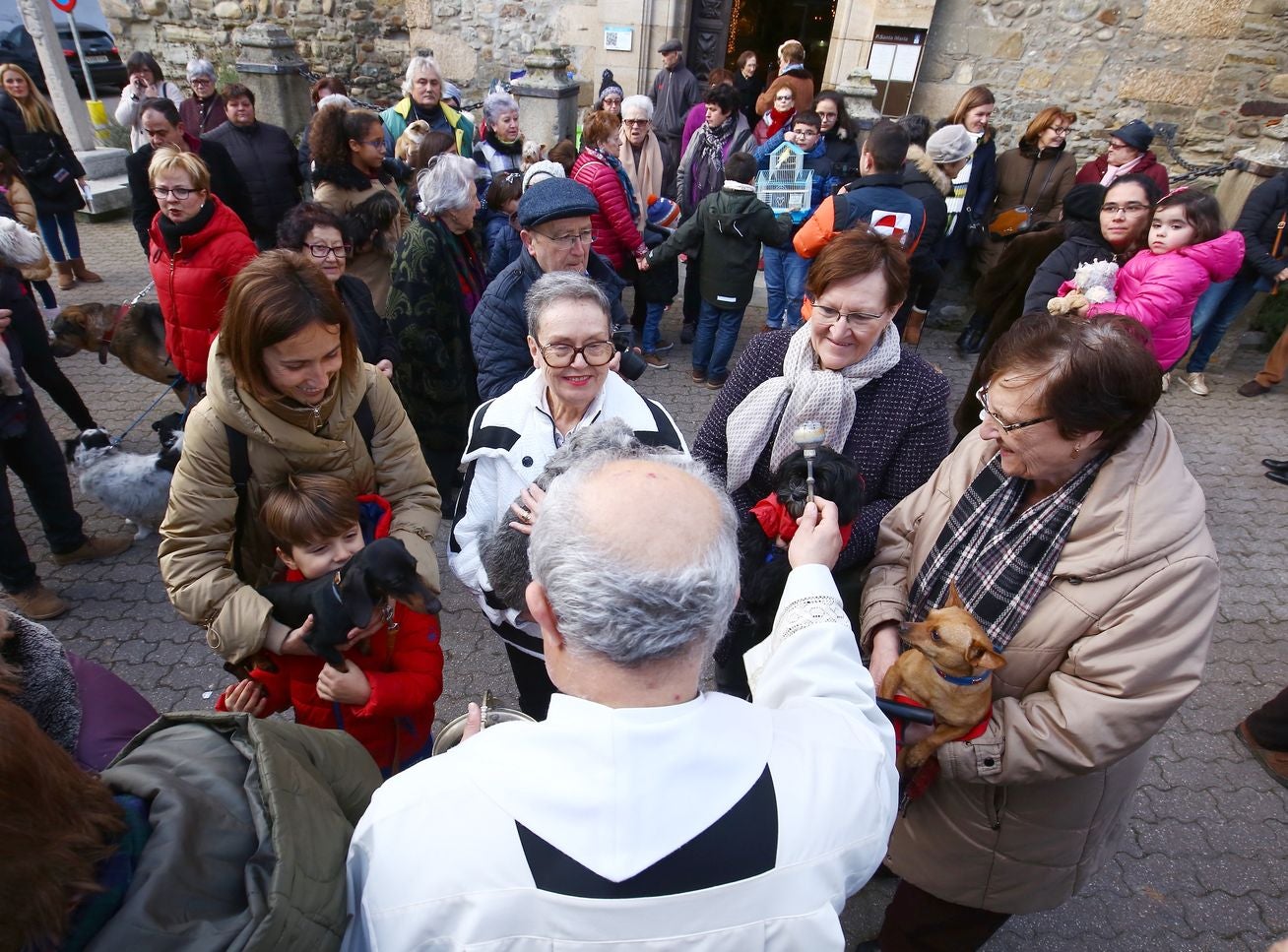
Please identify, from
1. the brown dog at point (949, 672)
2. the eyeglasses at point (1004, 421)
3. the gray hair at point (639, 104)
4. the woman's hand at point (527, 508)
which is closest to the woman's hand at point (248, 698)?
the woman's hand at point (527, 508)

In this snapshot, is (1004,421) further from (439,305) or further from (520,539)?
(439,305)

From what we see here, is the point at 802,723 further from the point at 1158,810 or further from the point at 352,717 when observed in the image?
the point at 1158,810

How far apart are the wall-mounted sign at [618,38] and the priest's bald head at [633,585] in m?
10.5

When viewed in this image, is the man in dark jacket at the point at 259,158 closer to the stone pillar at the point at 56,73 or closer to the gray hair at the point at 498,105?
the gray hair at the point at 498,105

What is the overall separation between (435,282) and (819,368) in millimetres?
2238

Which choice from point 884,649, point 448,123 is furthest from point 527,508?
point 448,123

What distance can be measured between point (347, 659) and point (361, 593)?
0.36 meters

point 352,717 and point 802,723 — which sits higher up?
point 802,723

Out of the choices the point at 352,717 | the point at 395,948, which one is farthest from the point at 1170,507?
the point at 352,717

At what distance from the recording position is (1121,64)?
8445mm

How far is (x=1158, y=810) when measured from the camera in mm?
2949

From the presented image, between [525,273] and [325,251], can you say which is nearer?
[525,273]

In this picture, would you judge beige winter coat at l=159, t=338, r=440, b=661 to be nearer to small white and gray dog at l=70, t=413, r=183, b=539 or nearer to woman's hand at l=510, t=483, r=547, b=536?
woman's hand at l=510, t=483, r=547, b=536

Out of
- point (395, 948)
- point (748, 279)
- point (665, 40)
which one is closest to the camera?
point (395, 948)
